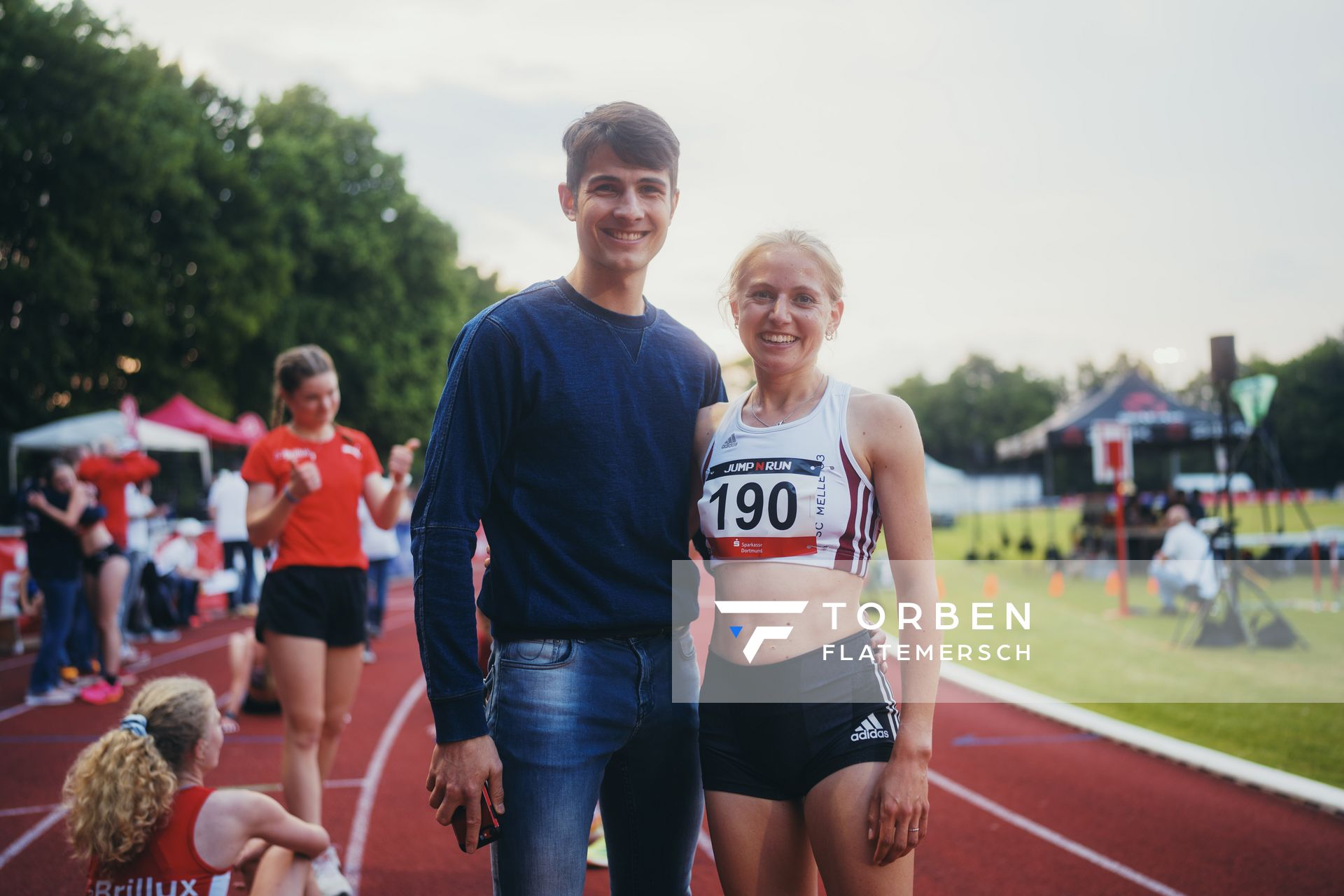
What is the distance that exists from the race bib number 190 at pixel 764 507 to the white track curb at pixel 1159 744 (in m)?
5.00

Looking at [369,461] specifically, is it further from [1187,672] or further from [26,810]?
[1187,672]

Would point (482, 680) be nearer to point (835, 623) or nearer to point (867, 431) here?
point (835, 623)

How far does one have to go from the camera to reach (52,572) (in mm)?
8156

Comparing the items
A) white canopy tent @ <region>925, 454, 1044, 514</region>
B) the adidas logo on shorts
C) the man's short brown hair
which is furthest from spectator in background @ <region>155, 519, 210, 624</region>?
white canopy tent @ <region>925, 454, 1044, 514</region>

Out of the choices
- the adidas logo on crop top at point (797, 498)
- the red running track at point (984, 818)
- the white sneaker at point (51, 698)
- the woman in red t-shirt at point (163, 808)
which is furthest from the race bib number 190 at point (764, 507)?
the white sneaker at point (51, 698)

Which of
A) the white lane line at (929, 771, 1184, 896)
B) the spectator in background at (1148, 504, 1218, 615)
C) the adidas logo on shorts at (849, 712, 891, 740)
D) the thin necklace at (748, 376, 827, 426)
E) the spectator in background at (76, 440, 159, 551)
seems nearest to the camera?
the adidas logo on shorts at (849, 712, 891, 740)

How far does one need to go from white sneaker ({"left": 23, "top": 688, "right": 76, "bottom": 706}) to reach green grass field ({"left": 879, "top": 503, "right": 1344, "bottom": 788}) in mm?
8307

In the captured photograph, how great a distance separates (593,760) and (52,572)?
7.81 m

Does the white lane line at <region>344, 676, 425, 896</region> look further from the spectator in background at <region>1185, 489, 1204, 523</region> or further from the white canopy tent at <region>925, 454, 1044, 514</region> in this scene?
the white canopy tent at <region>925, 454, 1044, 514</region>

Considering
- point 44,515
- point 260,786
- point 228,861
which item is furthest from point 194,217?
point 228,861

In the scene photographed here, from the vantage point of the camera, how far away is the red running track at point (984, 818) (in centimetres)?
465

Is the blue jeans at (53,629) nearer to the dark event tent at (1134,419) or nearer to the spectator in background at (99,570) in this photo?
the spectator in background at (99,570)

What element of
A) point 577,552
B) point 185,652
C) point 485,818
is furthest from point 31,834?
point 185,652

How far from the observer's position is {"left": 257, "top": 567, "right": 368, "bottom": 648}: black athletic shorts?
151 inches
